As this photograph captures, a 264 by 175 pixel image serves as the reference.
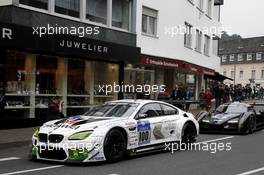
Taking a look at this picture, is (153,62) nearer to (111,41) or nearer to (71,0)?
(111,41)

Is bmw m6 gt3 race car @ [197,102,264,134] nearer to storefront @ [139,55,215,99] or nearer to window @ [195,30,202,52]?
storefront @ [139,55,215,99]

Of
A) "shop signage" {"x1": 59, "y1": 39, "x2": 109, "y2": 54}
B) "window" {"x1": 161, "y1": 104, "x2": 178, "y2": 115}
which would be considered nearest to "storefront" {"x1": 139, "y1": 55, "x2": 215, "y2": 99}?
Result: "shop signage" {"x1": 59, "y1": 39, "x2": 109, "y2": 54}

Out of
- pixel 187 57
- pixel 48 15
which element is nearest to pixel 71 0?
pixel 48 15

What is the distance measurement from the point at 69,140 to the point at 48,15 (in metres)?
8.65

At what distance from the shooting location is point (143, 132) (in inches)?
426

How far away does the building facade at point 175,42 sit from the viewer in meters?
23.9

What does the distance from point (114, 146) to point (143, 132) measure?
111 cm

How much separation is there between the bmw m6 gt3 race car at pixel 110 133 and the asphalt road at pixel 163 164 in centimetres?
24

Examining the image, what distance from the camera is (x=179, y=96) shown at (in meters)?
25.3

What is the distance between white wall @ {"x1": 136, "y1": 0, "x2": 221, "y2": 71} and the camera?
2369 cm

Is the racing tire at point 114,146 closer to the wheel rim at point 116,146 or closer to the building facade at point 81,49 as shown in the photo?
the wheel rim at point 116,146

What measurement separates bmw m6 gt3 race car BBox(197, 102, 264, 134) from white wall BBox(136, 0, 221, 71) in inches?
286

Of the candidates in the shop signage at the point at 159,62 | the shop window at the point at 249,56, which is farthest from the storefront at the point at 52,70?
the shop window at the point at 249,56

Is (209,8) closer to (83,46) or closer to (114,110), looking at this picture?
(83,46)
